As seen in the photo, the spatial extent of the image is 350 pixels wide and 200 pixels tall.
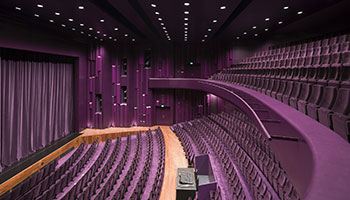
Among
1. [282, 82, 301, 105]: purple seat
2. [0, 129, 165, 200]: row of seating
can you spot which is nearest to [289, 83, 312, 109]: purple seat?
[282, 82, 301, 105]: purple seat

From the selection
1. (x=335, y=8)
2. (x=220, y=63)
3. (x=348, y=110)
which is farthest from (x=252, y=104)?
(x=220, y=63)

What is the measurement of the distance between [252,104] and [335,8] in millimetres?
1101

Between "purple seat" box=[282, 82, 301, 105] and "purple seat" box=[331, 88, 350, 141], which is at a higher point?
"purple seat" box=[282, 82, 301, 105]

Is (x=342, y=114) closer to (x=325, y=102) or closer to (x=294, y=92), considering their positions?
(x=325, y=102)

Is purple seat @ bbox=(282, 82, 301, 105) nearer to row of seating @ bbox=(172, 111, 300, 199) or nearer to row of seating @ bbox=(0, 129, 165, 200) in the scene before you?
row of seating @ bbox=(172, 111, 300, 199)

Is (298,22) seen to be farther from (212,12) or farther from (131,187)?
(131,187)

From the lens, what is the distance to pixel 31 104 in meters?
2.24

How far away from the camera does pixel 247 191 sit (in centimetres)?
104

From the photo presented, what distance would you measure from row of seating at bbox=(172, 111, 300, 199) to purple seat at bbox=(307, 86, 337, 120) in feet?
0.87

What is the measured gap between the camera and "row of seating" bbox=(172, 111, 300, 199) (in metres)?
0.90

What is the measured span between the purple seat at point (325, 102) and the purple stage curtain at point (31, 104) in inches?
87.3

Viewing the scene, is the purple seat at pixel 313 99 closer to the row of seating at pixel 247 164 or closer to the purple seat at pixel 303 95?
the purple seat at pixel 303 95

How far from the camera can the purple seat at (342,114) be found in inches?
19.0

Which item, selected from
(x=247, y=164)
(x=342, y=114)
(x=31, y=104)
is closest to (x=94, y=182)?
(x=247, y=164)
